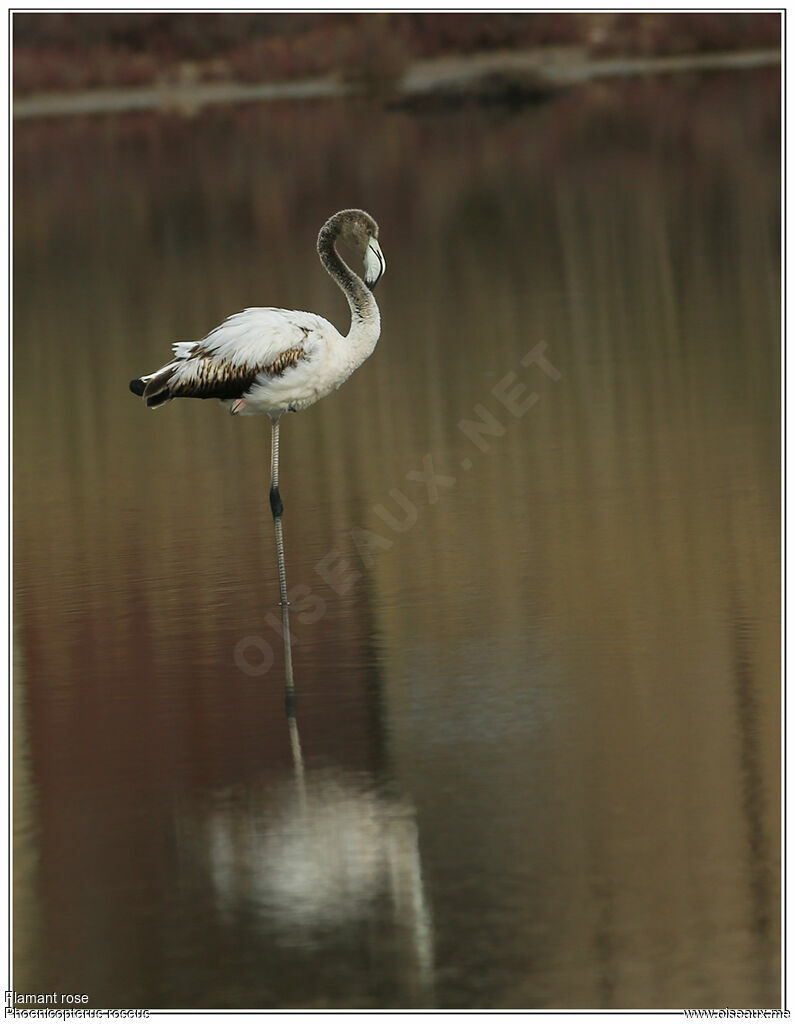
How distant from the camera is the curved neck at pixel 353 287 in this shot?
9062mm

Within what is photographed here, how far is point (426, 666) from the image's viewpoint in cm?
724

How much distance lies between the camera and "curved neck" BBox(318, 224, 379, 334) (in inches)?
357

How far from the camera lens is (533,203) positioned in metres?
23.3

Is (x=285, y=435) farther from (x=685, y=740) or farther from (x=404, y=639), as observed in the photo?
(x=685, y=740)

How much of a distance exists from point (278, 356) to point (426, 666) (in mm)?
2012

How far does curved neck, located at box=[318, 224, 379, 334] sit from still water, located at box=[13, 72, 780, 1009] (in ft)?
3.03

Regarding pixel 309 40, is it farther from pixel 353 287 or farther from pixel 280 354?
pixel 280 354

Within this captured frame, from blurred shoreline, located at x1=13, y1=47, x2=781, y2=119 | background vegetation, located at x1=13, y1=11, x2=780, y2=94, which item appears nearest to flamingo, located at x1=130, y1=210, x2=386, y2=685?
blurred shoreline, located at x1=13, y1=47, x2=781, y2=119

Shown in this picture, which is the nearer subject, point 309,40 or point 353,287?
point 353,287

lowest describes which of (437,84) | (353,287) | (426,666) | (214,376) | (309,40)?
(426,666)

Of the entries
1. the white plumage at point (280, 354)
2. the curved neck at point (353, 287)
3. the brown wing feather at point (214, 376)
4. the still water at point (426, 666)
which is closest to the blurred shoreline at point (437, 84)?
the still water at point (426, 666)

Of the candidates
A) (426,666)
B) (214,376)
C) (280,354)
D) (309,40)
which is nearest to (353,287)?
(280,354)

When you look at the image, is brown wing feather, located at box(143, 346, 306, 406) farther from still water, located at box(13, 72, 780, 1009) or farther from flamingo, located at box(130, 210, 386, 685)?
still water, located at box(13, 72, 780, 1009)

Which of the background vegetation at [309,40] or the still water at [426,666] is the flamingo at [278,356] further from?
the background vegetation at [309,40]
